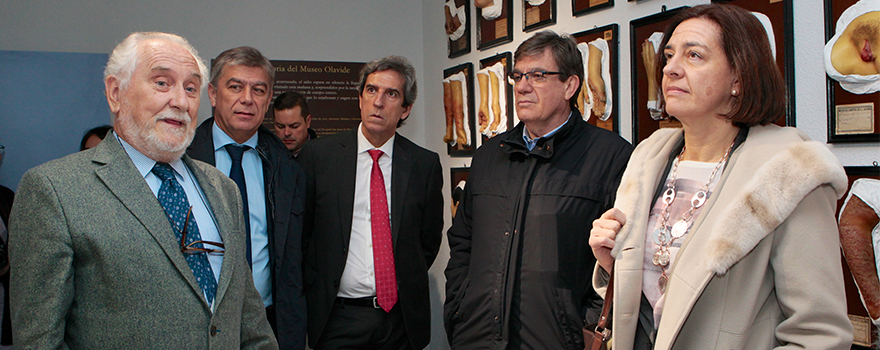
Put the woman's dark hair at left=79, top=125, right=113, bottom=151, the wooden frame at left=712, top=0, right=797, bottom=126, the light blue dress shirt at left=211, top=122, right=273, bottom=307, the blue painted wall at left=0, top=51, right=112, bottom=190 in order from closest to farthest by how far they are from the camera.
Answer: the wooden frame at left=712, top=0, right=797, bottom=126, the light blue dress shirt at left=211, top=122, right=273, bottom=307, the woman's dark hair at left=79, top=125, right=113, bottom=151, the blue painted wall at left=0, top=51, right=112, bottom=190

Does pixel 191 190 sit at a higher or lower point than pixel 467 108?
lower

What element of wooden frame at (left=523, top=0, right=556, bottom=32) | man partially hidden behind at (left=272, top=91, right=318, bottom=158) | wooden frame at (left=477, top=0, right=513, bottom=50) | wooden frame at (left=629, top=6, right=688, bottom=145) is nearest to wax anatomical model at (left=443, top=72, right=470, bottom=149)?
wooden frame at (left=477, top=0, right=513, bottom=50)

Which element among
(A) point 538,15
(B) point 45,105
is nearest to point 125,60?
(A) point 538,15

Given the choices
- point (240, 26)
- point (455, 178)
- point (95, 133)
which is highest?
point (240, 26)

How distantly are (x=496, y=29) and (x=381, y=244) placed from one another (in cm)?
170

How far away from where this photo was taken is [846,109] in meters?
1.72

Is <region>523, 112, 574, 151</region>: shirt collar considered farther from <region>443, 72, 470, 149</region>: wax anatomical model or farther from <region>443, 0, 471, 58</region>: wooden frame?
<region>443, 0, 471, 58</region>: wooden frame

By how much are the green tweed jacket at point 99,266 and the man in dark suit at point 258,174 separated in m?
0.86

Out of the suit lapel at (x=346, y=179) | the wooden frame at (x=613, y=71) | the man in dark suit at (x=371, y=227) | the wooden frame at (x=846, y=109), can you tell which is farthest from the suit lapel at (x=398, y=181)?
the wooden frame at (x=846, y=109)

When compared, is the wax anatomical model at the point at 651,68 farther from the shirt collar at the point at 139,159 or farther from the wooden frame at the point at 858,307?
the shirt collar at the point at 139,159

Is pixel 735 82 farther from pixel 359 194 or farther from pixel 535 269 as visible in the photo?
pixel 359 194

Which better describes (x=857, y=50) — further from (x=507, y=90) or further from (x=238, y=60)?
(x=238, y=60)

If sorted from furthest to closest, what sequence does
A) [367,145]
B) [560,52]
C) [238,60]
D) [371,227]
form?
[367,145]
[371,227]
[238,60]
[560,52]

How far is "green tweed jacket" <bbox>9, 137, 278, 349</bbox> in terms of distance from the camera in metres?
1.30
